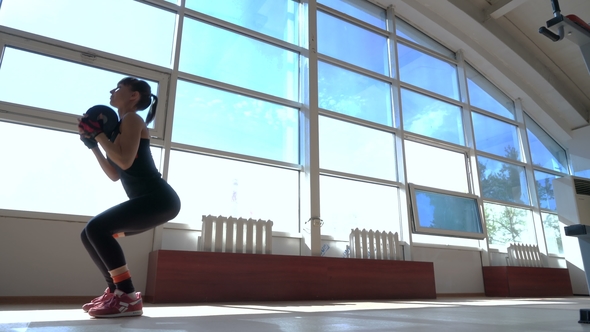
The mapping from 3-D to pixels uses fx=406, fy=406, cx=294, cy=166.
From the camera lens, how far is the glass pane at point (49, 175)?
322 centimetres

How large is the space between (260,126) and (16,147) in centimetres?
231

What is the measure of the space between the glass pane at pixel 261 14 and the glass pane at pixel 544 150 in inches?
195

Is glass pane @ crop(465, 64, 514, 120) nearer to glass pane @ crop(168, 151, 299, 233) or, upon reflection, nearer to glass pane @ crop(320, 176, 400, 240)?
glass pane @ crop(320, 176, 400, 240)

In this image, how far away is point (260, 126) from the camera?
182 inches

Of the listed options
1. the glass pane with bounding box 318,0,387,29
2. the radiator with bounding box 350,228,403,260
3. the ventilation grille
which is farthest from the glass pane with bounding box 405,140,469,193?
the ventilation grille

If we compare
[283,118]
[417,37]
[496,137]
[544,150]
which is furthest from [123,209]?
[544,150]

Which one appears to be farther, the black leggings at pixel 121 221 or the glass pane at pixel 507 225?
the glass pane at pixel 507 225

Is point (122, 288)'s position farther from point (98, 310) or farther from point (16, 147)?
point (16, 147)

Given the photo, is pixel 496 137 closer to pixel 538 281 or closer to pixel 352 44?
pixel 538 281

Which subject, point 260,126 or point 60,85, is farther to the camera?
point 260,126

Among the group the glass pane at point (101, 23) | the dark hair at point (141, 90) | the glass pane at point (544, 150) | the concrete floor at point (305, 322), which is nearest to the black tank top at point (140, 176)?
the dark hair at point (141, 90)

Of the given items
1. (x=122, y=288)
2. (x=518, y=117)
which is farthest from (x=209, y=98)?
(x=518, y=117)

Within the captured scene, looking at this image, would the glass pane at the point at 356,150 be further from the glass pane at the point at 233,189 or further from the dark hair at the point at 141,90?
the dark hair at the point at 141,90

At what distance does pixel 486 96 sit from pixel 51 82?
6.53 meters
